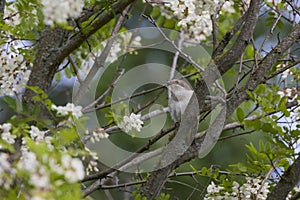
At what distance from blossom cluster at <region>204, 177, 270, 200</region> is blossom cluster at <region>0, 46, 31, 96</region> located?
2.22 ft

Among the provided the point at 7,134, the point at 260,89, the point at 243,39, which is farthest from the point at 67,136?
the point at 243,39

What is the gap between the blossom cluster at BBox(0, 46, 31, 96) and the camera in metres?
1.69

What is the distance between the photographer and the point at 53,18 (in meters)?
0.87

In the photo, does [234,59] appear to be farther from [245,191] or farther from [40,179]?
[40,179]

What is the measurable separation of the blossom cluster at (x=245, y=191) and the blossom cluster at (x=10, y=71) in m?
0.68

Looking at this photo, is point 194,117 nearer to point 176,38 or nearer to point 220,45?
point 220,45

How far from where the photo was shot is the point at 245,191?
5.42 feet

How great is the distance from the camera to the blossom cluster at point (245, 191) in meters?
1.63

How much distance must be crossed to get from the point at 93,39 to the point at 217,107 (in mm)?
531

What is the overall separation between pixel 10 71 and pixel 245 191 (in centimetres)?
81

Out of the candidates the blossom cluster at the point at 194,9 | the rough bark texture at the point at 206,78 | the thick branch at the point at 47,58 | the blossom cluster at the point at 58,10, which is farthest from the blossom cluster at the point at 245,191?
the blossom cluster at the point at 58,10

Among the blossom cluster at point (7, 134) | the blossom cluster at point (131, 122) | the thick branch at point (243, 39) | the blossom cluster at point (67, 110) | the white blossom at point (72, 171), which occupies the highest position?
the thick branch at point (243, 39)

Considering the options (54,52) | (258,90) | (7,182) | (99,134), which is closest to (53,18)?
(7,182)

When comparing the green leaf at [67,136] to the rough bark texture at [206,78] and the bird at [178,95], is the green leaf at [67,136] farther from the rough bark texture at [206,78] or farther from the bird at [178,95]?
the bird at [178,95]
